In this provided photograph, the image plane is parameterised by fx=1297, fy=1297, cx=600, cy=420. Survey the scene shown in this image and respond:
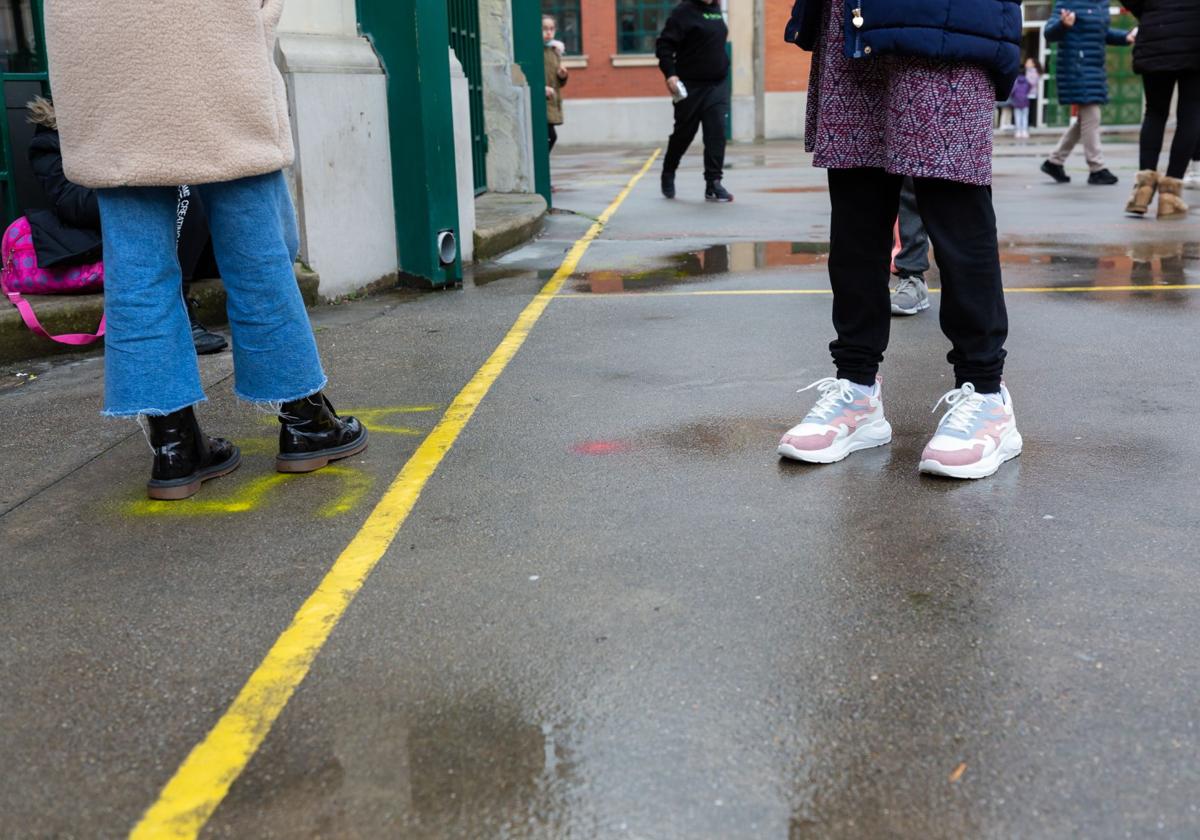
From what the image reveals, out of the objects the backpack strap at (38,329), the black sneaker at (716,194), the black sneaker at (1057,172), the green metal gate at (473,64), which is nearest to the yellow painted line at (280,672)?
the backpack strap at (38,329)

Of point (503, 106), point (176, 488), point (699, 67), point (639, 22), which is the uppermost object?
point (639, 22)

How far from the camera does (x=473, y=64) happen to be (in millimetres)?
10438

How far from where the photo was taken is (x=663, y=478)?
3480 mm

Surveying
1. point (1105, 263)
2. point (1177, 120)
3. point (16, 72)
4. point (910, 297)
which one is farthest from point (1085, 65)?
point (16, 72)

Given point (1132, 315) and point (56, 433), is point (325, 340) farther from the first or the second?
point (1132, 315)

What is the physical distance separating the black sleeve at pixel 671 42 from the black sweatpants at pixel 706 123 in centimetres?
21

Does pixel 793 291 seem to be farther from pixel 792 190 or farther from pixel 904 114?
pixel 792 190

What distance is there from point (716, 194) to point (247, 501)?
30.1ft

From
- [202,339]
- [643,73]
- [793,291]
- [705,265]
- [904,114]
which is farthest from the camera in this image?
[643,73]

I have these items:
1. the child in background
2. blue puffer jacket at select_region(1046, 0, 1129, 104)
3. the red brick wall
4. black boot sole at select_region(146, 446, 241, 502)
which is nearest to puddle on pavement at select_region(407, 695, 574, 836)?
black boot sole at select_region(146, 446, 241, 502)

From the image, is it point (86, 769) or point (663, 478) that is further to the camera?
point (663, 478)

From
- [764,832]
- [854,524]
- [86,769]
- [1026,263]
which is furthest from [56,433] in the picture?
[1026,263]

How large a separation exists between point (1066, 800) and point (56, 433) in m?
3.33

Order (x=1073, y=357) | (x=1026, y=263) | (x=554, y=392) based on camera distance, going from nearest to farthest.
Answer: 1. (x=554, y=392)
2. (x=1073, y=357)
3. (x=1026, y=263)
